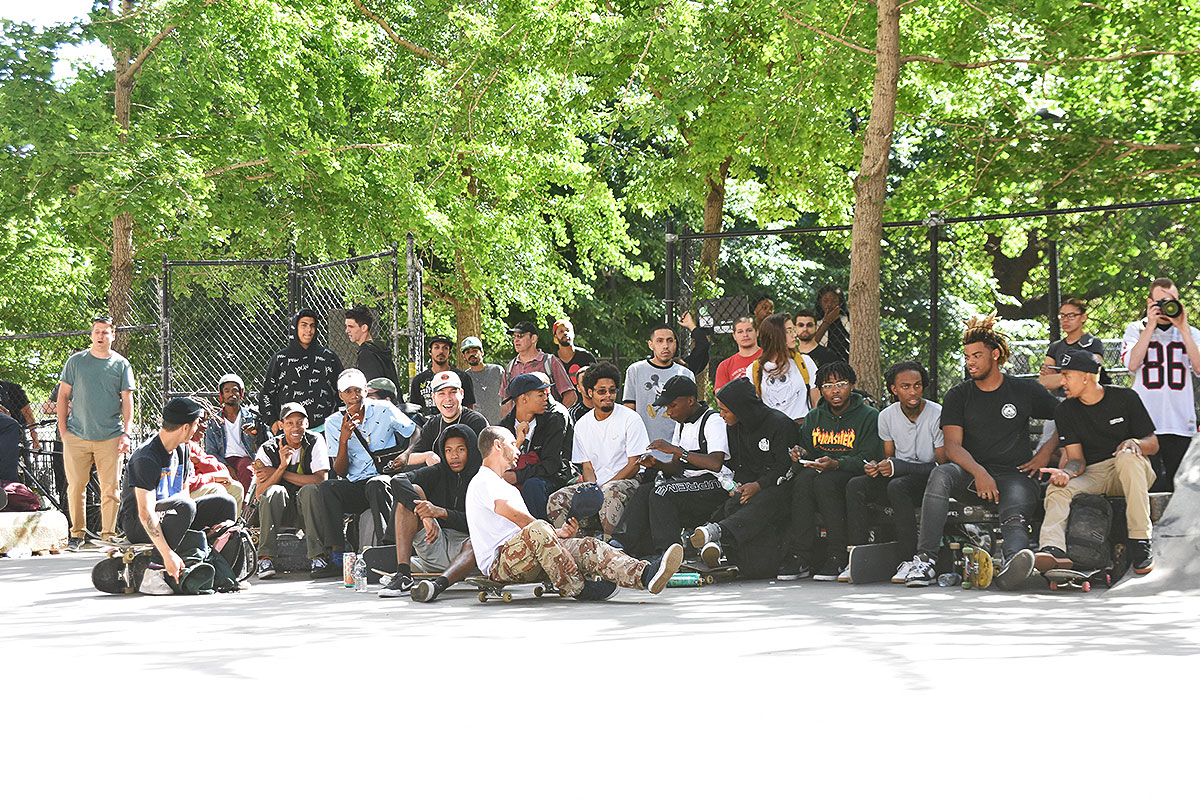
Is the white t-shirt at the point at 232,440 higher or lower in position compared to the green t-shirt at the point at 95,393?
lower

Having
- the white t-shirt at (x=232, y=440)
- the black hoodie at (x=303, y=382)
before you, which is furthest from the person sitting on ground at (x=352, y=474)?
the white t-shirt at (x=232, y=440)

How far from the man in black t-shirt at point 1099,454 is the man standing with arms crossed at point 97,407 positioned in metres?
8.77

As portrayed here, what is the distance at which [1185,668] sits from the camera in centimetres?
584

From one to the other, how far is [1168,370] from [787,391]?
2.97 meters

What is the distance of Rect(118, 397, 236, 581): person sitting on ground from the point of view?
9.34 meters

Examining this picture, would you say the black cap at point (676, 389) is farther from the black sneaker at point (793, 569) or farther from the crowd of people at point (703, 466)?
the black sneaker at point (793, 569)

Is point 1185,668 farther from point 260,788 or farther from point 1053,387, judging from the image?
point 1053,387

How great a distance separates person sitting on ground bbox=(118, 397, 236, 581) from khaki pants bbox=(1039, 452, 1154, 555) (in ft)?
19.7

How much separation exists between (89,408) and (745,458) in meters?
6.78

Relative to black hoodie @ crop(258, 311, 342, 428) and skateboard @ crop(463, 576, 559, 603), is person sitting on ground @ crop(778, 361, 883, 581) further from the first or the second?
black hoodie @ crop(258, 311, 342, 428)

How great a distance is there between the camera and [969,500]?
9.76 m

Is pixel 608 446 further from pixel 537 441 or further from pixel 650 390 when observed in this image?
pixel 650 390

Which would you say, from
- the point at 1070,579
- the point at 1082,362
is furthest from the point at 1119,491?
the point at 1082,362

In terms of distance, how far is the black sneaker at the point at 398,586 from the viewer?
375 inches
